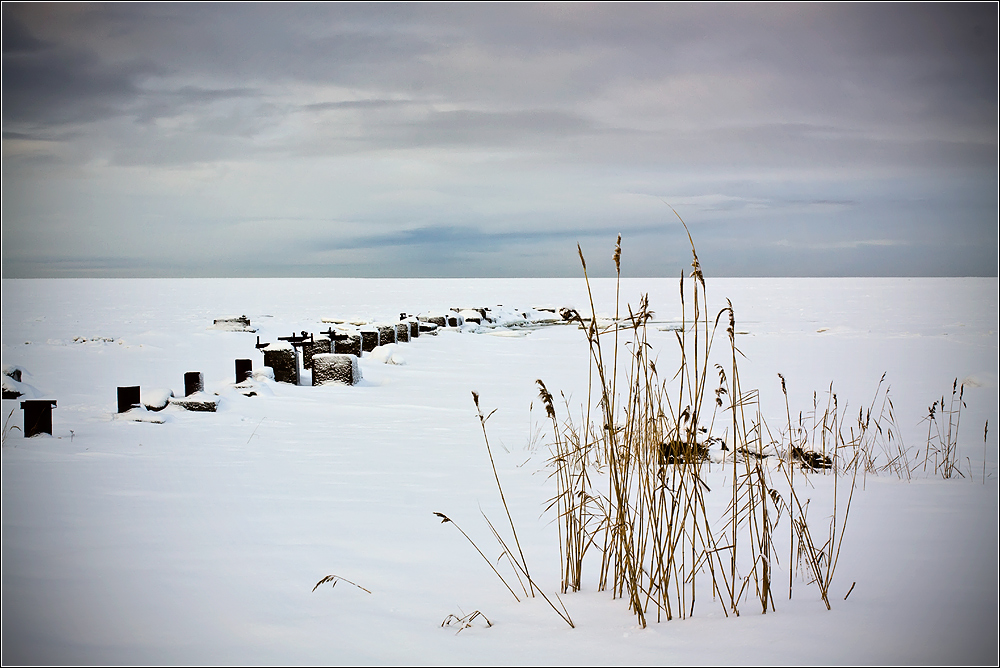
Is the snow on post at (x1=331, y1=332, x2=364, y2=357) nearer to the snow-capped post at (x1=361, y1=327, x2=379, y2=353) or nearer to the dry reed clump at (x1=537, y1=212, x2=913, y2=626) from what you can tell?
the snow-capped post at (x1=361, y1=327, x2=379, y2=353)

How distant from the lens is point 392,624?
7.44 ft

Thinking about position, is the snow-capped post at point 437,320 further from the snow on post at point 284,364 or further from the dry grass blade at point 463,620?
the dry grass blade at point 463,620

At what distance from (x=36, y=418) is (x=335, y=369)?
351 centimetres

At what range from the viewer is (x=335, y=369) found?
336 inches

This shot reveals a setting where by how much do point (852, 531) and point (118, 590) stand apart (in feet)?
9.98

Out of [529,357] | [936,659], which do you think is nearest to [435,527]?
[936,659]

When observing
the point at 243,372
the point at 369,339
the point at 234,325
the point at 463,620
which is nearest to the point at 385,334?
the point at 369,339

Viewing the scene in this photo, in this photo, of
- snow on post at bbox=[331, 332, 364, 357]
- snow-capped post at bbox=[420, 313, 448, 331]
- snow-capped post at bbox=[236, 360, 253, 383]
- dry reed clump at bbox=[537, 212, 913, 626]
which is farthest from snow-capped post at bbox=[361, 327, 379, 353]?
dry reed clump at bbox=[537, 212, 913, 626]

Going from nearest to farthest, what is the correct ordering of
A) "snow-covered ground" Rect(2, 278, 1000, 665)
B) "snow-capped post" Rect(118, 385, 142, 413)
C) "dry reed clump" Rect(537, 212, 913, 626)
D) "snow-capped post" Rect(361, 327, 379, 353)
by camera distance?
"snow-covered ground" Rect(2, 278, 1000, 665) → "dry reed clump" Rect(537, 212, 913, 626) → "snow-capped post" Rect(118, 385, 142, 413) → "snow-capped post" Rect(361, 327, 379, 353)

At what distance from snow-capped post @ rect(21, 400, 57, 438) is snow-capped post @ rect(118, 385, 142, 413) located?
84cm

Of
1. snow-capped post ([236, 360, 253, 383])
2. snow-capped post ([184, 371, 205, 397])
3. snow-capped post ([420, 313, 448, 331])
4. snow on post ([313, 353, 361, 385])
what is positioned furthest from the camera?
snow-capped post ([420, 313, 448, 331])

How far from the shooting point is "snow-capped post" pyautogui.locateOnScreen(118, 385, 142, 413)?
628cm

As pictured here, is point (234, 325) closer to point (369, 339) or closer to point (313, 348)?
point (369, 339)

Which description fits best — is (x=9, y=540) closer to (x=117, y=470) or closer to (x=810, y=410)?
(x=117, y=470)
